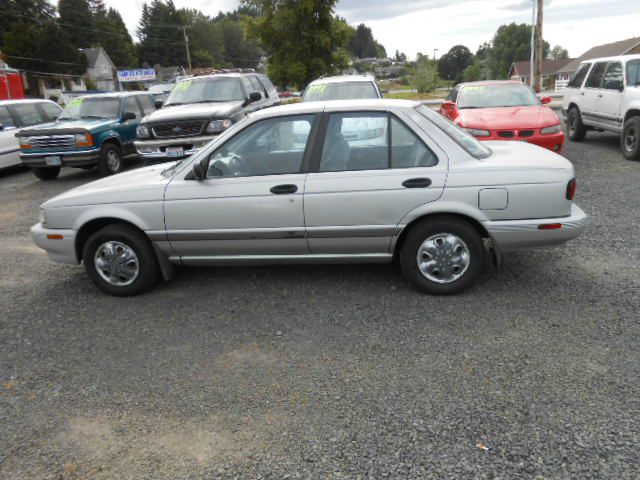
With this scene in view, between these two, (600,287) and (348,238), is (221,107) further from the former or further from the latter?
(600,287)

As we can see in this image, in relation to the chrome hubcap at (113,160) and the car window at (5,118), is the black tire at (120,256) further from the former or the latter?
the car window at (5,118)

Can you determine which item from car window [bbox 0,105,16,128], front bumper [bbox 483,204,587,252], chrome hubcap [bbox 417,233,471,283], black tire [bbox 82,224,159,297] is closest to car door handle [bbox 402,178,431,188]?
chrome hubcap [bbox 417,233,471,283]

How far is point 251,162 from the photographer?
443 cm

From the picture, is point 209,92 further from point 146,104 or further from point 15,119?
point 15,119

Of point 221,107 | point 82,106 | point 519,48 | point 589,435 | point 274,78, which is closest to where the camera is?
point 589,435

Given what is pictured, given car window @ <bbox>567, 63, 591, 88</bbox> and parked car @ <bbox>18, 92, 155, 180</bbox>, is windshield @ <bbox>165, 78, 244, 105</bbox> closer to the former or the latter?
parked car @ <bbox>18, 92, 155, 180</bbox>

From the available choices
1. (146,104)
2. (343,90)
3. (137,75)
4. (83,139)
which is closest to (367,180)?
(343,90)

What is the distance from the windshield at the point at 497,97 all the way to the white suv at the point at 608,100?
1580mm

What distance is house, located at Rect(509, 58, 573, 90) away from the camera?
78.1 meters

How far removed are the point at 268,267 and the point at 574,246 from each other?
3.15 metres

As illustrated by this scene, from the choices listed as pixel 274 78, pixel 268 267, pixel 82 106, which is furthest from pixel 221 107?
pixel 274 78

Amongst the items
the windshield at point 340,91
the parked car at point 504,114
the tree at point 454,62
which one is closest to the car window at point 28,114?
the windshield at point 340,91

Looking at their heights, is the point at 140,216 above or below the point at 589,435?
above

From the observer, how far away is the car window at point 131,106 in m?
12.1
